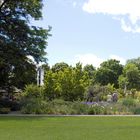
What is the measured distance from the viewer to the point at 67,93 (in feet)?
136

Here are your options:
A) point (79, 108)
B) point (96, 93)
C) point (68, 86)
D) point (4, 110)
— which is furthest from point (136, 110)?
point (96, 93)

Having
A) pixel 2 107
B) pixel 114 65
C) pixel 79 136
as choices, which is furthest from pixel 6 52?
pixel 114 65

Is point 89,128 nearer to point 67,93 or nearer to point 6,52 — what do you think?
point 6,52

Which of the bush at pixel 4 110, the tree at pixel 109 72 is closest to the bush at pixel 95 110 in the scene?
the bush at pixel 4 110

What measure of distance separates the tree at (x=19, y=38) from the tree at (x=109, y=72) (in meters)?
62.7

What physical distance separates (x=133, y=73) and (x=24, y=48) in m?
58.7

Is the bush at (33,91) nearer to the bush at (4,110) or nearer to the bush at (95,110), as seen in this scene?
the bush at (4,110)

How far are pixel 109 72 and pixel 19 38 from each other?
67503mm

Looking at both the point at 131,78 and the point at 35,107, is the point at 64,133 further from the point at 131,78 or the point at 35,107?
the point at 131,78

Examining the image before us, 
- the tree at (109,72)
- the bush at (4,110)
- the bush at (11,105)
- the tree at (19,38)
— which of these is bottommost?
the bush at (4,110)

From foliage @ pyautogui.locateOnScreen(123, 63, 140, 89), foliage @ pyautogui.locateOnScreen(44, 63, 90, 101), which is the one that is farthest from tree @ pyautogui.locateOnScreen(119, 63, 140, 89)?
foliage @ pyautogui.locateOnScreen(44, 63, 90, 101)

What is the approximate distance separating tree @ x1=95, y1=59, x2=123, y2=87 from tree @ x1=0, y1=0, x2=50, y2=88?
62687 millimetres

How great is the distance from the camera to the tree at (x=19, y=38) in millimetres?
35969

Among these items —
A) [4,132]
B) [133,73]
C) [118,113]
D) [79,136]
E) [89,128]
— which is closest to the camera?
[79,136]
